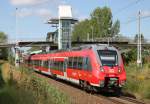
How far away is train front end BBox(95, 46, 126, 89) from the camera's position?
82.3 feet

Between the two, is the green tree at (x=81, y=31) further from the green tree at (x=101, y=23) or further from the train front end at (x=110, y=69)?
the train front end at (x=110, y=69)

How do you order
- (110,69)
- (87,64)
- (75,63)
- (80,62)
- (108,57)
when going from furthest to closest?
1. (75,63)
2. (80,62)
3. (87,64)
4. (108,57)
5. (110,69)

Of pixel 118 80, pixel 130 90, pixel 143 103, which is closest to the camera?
pixel 143 103

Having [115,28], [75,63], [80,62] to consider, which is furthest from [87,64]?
[115,28]

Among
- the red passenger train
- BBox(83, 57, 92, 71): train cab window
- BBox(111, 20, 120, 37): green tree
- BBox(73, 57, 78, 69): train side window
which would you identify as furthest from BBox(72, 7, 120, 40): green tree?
BBox(83, 57, 92, 71): train cab window

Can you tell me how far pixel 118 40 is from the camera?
401 feet

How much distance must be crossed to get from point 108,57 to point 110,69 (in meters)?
0.98

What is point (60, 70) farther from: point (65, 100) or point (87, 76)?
point (65, 100)

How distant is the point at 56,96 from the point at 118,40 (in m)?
110

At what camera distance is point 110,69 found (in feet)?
82.7

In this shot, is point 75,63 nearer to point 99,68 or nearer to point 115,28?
point 99,68

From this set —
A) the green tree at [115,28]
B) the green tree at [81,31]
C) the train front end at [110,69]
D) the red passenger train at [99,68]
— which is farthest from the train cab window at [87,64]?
the green tree at [81,31]

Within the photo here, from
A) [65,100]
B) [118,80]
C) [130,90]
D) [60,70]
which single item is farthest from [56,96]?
[60,70]

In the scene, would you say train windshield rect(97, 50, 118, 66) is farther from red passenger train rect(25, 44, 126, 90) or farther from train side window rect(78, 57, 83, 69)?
train side window rect(78, 57, 83, 69)
